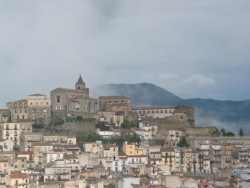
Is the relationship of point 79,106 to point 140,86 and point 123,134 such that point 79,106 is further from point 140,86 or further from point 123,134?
point 140,86

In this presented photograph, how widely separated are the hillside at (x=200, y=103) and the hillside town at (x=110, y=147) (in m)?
51.7

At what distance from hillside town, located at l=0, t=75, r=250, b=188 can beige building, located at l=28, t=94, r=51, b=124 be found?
0.42ft

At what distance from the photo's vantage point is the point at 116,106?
285 feet

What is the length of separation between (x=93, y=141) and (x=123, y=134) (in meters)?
4.24

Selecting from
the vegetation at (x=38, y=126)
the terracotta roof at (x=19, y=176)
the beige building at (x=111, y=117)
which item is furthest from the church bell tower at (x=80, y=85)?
the terracotta roof at (x=19, y=176)

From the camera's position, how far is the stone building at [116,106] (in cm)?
8496

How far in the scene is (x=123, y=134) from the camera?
76750mm

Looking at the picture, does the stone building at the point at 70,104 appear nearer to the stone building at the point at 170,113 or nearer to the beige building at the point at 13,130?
the stone building at the point at 170,113

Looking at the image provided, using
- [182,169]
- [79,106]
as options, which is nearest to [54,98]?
[79,106]

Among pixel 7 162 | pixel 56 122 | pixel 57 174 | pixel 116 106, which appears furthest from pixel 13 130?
pixel 116 106

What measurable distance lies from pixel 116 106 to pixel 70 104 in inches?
263

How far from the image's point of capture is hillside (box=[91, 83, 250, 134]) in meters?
142

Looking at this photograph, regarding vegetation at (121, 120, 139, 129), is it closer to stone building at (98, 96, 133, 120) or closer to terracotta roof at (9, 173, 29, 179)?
stone building at (98, 96, 133, 120)

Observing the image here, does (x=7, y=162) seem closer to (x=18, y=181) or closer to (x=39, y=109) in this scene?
(x=18, y=181)
